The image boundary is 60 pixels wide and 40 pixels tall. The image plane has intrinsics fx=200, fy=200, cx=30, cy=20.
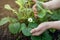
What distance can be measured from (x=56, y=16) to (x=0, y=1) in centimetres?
60

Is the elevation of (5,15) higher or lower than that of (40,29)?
lower

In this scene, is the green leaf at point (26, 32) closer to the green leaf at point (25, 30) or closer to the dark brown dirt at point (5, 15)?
the green leaf at point (25, 30)

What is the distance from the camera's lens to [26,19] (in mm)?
1879

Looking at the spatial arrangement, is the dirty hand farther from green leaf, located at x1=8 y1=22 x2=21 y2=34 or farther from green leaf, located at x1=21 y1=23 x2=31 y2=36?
green leaf, located at x1=8 y1=22 x2=21 y2=34

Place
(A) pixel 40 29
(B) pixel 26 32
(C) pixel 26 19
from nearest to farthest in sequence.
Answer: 1. (A) pixel 40 29
2. (B) pixel 26 32
3. (C) pixel 26 19

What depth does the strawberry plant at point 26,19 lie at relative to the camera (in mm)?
1755

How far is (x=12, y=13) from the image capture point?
77.2 inches

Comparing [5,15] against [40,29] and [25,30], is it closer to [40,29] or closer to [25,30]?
[25,30]

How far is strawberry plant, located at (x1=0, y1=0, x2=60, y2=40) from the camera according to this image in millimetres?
1755

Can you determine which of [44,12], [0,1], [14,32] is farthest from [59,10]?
[0,1]

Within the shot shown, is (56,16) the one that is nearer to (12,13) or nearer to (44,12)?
(44,12)

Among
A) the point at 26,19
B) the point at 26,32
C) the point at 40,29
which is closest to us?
the point at 40,29

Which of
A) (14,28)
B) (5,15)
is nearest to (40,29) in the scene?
(14,28)

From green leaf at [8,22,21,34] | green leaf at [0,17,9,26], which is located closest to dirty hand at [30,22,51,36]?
green leaf at [8,22,21,34]
